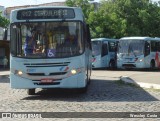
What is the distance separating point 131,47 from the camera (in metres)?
33.9

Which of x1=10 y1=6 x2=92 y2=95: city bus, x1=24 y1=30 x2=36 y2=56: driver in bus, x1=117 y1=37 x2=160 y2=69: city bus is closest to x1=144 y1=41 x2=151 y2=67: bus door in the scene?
x1=117 y1=37 x2=160 y2=69: city bus

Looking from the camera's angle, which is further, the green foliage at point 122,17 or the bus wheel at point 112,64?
the green foliage at point 122,17

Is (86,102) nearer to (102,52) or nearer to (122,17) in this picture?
(102,52)

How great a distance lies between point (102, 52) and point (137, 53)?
345 centimetres

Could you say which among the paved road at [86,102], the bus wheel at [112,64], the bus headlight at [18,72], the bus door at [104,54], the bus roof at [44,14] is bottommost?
the bus wheel at [112,64]

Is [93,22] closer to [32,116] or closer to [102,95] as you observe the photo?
[102,95]

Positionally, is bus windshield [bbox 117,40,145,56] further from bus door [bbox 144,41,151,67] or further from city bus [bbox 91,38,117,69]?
city bus [bbox 91,38,117,69]

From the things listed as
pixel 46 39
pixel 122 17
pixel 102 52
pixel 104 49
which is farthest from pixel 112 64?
pixel 46 39

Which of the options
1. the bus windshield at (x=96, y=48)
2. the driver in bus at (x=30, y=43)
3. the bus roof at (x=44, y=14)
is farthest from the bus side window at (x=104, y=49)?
the driver in bus at (x=30, y=43)

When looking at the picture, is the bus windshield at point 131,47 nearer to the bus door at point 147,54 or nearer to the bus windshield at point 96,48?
the bus door at point 147,54

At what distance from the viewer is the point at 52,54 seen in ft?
46.2

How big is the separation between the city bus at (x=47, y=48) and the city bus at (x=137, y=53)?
1943 cm

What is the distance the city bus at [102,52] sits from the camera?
35.7 metres

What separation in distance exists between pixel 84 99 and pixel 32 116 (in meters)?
4.11
